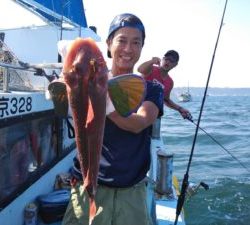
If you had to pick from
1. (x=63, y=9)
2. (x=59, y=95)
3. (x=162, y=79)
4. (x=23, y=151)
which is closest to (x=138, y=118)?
(x=59, y=95)

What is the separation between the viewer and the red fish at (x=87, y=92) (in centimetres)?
190

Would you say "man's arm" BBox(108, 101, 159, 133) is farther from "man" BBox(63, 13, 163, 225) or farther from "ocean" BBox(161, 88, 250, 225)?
"ocean" BBox(161, 88, 250, 225)

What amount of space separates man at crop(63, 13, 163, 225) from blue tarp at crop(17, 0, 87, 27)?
6073mm

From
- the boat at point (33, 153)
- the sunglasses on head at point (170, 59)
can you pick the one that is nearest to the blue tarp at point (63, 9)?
the sunglasses on head at point (170, 59)

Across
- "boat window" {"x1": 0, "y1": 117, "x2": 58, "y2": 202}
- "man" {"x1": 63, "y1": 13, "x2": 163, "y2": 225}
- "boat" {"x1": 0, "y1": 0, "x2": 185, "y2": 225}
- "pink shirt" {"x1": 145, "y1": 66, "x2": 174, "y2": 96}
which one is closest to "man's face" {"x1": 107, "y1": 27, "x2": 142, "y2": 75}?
"man" {"x1": 63, "y1": 13, "x2": 163, "y2": 225}

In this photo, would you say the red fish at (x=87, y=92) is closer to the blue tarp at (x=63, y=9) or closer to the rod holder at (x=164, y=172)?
the rod holder at (x=164, y=172)

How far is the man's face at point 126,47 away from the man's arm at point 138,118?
0.30m

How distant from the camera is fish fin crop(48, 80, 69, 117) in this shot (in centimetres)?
218

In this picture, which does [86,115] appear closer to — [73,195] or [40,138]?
[73,195]

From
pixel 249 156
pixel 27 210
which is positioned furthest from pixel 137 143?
pixel 249 156

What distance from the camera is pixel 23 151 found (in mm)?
4988

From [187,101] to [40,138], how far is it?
329 ft

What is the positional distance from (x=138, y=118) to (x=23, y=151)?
9.17 ft

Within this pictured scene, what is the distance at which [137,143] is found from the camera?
2.87 metres
